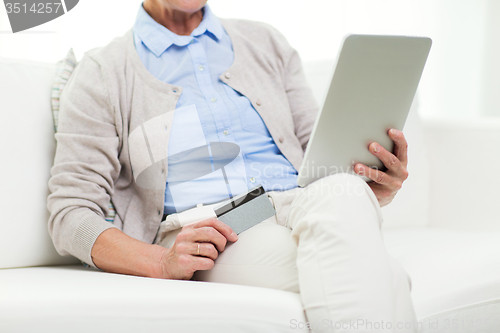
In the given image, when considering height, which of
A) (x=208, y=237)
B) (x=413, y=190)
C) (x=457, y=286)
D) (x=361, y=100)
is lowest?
(x=413, y=190)

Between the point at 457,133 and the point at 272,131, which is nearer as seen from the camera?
the point at 272,131

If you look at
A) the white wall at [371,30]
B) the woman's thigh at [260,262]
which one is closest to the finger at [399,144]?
the woman's thigh at [260,262]

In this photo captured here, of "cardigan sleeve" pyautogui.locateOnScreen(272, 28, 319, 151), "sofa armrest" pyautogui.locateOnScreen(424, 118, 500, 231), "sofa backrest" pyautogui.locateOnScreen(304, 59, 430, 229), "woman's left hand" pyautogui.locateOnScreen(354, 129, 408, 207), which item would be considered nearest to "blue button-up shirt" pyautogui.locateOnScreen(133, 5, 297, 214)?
"cardigan sleeve" pyautogui.locateOnScreen(272, 28, 319, 151)

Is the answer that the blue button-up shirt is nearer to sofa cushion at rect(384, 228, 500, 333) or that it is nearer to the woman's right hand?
the woman's right hand

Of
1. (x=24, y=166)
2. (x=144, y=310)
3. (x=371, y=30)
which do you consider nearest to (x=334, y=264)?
(x=144, y=310)

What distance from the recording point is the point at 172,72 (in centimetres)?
107

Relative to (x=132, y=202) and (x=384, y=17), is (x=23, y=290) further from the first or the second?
(x=384, y=17)

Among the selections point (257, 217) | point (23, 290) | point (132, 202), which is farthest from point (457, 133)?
point (23, 290)

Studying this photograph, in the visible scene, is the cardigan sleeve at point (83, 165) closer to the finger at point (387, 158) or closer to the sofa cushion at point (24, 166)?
the sofa cushion at point (24, 166)

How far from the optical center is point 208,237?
2.48 feet

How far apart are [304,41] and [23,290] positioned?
6.02 feet

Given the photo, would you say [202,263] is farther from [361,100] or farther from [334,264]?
[361,100]

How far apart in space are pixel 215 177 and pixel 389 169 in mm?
378

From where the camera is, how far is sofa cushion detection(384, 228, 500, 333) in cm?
76
